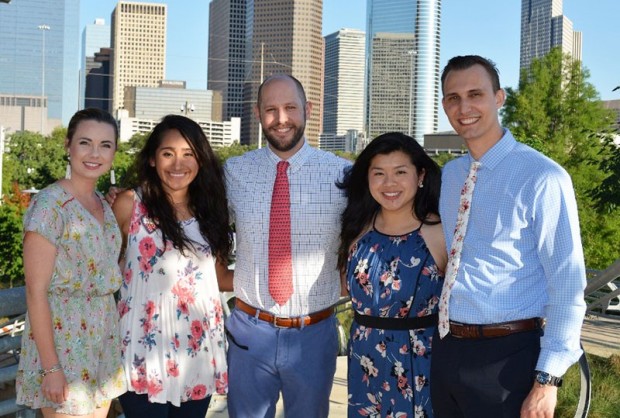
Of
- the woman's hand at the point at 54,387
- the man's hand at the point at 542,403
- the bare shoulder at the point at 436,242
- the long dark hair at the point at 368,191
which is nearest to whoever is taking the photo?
the man's hand at the point at 542,403

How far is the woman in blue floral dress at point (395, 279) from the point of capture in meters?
3.23

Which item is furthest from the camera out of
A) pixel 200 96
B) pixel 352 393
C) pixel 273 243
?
pixel 200 96

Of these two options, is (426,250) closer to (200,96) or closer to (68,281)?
(68,281)

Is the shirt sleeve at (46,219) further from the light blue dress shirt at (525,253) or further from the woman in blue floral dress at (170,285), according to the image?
the light blue dress shirt at (525,253)

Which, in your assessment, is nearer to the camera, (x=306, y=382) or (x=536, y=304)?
(x=536, y=304)

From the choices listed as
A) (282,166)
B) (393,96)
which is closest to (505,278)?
(282,166)

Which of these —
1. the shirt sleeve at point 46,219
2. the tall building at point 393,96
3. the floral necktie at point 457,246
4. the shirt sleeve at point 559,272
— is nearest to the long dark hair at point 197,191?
the shirt sleeve at point 46,219

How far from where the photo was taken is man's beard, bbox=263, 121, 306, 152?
12.1 feet

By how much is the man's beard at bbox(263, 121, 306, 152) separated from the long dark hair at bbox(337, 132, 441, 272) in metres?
0.32

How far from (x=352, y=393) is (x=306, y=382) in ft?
0.89

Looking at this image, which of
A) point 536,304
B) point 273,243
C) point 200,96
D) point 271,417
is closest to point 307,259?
point 273,243

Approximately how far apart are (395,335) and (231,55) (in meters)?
175

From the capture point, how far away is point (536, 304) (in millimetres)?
2789

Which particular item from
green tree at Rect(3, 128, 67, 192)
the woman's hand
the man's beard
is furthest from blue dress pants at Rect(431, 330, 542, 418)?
green tree at Rect(3, 128, 67, 192)
